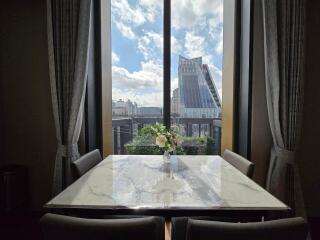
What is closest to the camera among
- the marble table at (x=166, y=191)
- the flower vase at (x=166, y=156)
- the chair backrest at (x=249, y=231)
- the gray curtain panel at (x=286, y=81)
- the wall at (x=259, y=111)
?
the chair backrest at (x=249, y=231)

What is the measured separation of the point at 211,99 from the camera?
3.17 metres

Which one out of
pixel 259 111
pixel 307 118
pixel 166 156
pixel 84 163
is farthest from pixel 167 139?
pixel 307 118

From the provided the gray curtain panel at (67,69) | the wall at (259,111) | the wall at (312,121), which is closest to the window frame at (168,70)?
the wall at (259,111)

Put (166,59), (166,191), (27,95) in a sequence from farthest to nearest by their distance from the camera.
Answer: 1. (166,59)
2. (27,95)
3. (166,191)

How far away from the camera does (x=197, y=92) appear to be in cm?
318

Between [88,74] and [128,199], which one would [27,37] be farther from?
[128,199]

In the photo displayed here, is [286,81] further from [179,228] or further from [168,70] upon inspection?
[179,228]

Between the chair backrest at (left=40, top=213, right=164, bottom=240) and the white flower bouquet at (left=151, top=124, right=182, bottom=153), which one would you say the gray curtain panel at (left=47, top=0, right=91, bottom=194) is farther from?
the chair backrest at (left=40, top=213, right=164, bottom=240)

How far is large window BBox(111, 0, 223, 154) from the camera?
3094 millimetres

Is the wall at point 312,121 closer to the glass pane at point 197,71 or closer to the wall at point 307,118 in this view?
the wall at point 307,118

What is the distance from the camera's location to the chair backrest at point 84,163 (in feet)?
6.14

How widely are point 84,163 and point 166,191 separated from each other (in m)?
0.79

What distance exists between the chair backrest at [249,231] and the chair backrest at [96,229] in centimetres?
17

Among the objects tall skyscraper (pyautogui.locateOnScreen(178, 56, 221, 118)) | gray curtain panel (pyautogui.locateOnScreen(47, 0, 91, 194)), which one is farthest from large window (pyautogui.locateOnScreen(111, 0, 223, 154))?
gray curtain panel (pyautogui.locateOnScreen(47, 0, 91, 194))
